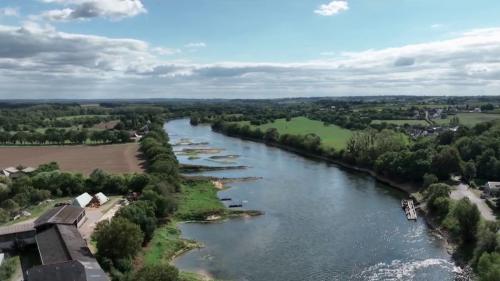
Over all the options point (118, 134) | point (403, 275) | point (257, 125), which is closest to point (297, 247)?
point (403, 275)

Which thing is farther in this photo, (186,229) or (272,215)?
(272,215)

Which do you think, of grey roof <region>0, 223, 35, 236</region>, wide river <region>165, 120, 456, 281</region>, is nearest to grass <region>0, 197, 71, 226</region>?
grey roof <region>0, 223, 35, 236</region>

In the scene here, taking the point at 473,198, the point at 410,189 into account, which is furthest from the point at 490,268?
the point at 410,189

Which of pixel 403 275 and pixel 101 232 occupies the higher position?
pixel 101 232

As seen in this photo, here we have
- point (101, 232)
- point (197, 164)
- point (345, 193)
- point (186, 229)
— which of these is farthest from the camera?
point (197, 164)

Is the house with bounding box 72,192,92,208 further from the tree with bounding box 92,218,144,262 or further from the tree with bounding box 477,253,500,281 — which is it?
the tree with bounding box 477,253,500,281

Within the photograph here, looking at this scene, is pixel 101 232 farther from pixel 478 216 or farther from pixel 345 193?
pixel 345 193

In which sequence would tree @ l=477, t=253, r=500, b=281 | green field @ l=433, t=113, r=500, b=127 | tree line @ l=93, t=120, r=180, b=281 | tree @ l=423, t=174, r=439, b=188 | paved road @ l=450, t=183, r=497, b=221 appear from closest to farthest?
tree @ l=477, t=253, r=500, b=281 → tree line @ l=93, t=120, r=180, b=281 → paved road @ l=450, t=183, r=497, b=221 → tree @ l=423, t=174, r=439, b=188 → green field @ l=433, t=113, r=500, b=127
